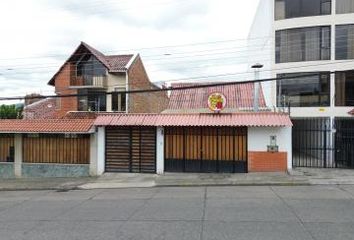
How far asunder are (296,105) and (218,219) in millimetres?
22096

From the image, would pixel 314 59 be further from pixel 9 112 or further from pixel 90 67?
pixel 9 112

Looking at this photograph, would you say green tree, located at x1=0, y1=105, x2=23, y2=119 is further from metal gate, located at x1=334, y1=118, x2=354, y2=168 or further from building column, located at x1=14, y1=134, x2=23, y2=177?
metal gate, located at x1=334, y1=118, x2=354, y2=168

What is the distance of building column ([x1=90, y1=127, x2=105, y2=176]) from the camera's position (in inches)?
903

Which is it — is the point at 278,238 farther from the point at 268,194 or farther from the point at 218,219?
the point at 268,194

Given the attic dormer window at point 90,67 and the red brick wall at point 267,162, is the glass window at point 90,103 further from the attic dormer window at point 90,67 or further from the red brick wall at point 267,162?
the red brick wall at point 267,162

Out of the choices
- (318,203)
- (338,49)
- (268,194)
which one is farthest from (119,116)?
(338,49)

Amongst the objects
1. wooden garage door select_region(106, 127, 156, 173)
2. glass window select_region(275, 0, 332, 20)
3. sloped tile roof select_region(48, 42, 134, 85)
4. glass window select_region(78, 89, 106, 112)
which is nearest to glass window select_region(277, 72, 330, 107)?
glass window select_region(275, 0, 332, 20)

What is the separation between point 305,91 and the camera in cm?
3111

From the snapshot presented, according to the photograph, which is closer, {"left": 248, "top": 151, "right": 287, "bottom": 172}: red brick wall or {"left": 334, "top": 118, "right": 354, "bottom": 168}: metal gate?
{"left": 248, "top": 151, "right": 287, "bottom": 172}: red brick wall

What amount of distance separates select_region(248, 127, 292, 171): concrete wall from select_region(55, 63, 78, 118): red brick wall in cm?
2548

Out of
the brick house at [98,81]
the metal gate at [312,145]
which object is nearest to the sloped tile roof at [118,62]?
the brick house at [98,81]

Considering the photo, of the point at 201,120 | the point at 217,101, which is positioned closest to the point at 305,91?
the point at 217,101

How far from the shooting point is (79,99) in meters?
43.4

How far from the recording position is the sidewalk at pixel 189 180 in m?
18.5
